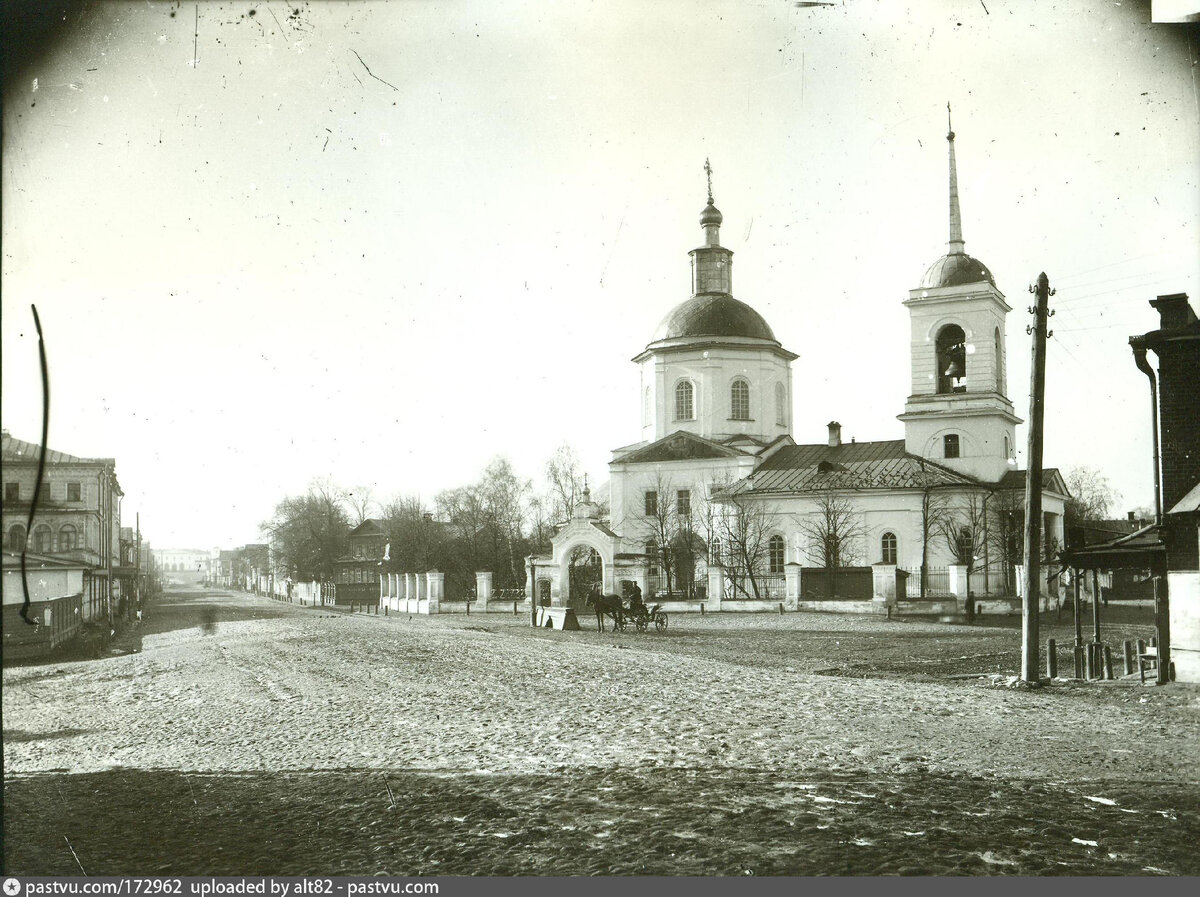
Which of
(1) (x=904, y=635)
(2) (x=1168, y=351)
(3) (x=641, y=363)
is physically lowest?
(1) (x=904, y=635)

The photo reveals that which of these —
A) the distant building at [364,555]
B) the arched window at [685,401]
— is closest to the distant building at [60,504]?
the distant building at [364,555]

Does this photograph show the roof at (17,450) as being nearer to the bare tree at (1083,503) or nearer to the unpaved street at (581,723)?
the unpaved street at (581,723)

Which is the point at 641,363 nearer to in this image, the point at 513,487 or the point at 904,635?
the point at 513,487

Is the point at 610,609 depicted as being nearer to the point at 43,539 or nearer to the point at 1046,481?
the point at 1046,481

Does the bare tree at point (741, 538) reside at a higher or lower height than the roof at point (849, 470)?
lower

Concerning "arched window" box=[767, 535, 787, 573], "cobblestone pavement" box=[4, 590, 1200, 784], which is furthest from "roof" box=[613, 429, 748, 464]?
"cobblestone pavement" box=[4, 590, 1200, 784]

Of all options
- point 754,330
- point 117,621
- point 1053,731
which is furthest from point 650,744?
point 754,330
